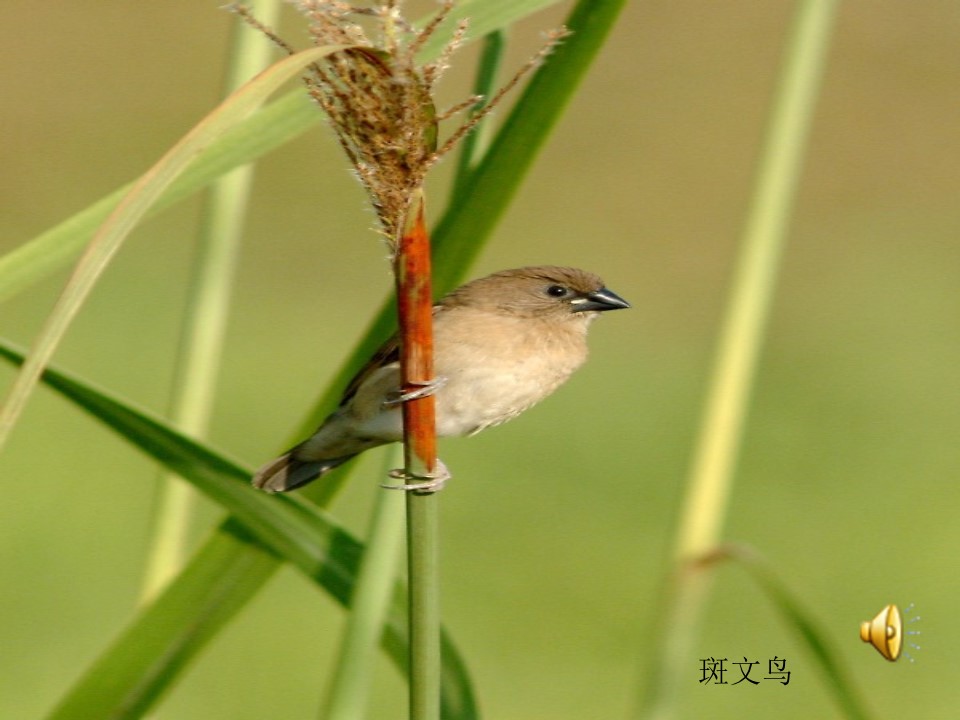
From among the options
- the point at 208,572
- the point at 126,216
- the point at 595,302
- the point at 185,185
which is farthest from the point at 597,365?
the point at 126,216

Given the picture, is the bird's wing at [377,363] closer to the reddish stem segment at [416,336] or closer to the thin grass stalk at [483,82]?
the thin grass stalk at [483,82]

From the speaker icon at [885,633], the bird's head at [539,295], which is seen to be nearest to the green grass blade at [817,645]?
the speaker icon at [885,633]

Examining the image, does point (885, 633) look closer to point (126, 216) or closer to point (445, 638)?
point (445, 638)

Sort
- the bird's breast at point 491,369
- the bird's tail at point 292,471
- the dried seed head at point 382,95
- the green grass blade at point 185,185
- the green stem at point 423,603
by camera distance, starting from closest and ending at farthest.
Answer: the dried seed head at point 382,95
the green stem at point 423,603
the green grass blade at point 185,185
the bird's tail at point 292,471
the bird's breast at point 491,369

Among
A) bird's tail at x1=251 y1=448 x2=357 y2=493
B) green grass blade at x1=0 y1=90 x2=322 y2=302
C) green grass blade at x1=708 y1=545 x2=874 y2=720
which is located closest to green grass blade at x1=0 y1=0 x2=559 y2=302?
green grass blade at x1=0 y1=90 x2=322 y2=302

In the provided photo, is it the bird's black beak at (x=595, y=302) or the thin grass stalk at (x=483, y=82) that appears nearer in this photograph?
the thin grass stalk at (x=483, y=82)

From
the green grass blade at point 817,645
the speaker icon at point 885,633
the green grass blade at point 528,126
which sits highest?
the green grass blade at point 528,126

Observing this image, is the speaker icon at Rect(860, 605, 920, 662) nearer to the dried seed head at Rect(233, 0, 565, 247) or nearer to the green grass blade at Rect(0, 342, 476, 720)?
the green grass blade at Rect(0, 342, 476, 720)
